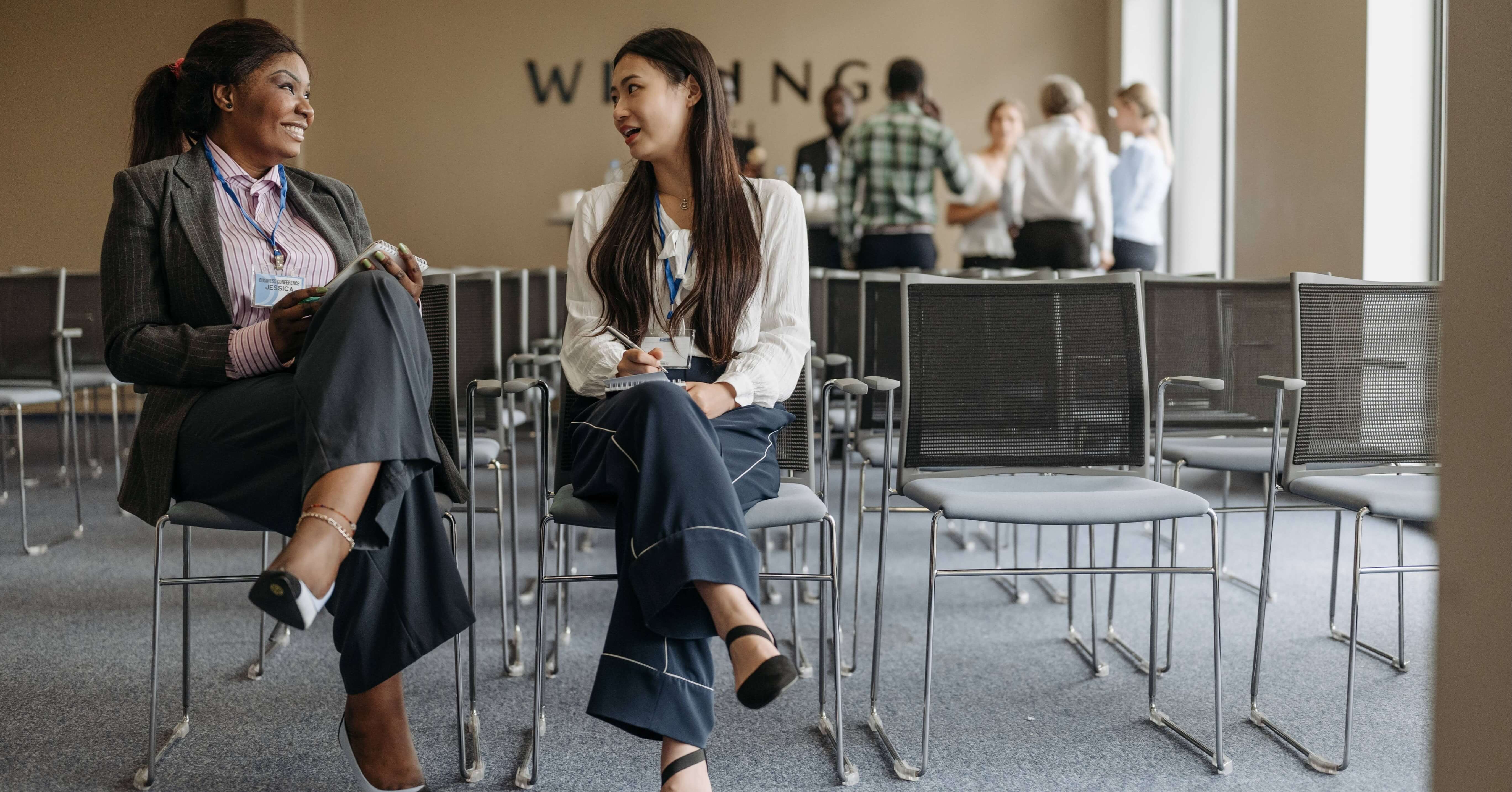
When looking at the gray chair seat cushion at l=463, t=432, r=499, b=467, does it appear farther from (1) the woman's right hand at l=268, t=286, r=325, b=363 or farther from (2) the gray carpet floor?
(1) the woman's right hand at l=268, t=286, r=325, b=363

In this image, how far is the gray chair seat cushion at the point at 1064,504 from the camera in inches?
68.8

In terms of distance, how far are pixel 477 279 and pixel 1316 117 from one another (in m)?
3.61

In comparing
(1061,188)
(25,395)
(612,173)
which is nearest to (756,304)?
(25,395)

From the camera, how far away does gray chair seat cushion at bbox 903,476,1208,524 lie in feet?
5.74

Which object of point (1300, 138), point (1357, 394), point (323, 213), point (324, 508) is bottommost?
point (324, 508)

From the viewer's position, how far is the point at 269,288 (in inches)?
70.7

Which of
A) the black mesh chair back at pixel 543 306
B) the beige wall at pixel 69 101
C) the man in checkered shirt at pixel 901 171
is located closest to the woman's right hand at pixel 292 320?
the black mesh chair back at pixel 543 306

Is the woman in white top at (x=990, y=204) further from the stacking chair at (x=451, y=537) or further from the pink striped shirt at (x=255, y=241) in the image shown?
the pink striped shirt at (x=255, y=241)

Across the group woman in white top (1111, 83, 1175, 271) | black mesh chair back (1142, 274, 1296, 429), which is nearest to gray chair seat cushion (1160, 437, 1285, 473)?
black mesh chair back (1142, 274, 1296, 429)

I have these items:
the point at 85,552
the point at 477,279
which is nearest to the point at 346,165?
the point at 85,552

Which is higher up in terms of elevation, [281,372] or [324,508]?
[281,372]

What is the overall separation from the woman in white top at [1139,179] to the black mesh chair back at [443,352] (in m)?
3.72

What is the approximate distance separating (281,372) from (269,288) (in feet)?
0.62

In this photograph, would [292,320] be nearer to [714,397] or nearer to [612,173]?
[714,397]
